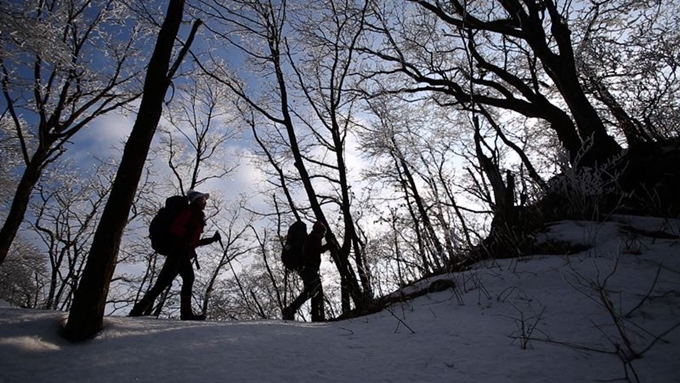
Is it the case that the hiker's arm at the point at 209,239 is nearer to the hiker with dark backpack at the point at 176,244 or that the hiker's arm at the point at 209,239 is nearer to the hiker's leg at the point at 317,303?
the hiker with dark backpack at the point at 176,244

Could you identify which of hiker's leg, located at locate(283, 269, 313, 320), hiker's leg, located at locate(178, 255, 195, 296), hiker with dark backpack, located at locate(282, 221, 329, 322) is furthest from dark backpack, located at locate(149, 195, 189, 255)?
hiker with dark backpack, located at locate(282, 221, 329, 322)

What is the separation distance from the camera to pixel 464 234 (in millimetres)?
3750

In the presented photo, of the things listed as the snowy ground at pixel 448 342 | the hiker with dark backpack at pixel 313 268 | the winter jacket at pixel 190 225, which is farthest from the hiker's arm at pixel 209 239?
the snowy ground at pixel 448 342

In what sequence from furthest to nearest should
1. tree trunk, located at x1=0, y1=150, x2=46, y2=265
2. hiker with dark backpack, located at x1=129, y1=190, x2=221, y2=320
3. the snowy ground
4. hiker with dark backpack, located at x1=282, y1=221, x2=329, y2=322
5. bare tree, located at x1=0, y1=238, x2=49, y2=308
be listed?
bare tree, located at x1=0, y1=238, x2=49, y2=308
tree trunk, located at x1=0, y1=150, x2=46, y2=265
hiker with dark backpack, located at x1=282, y1=221, x2=329, y2=322
hiker with dark backpack, located at x1=129, y1=190, x2=221, y2=320
the snowy ground

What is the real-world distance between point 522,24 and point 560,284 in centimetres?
566

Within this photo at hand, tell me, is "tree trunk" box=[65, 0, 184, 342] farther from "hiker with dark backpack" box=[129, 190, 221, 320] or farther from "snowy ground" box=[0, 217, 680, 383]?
"hiker with dark backpack" box=[129, 190, 221, 320]

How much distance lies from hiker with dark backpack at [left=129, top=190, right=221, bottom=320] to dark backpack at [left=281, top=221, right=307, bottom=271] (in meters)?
1.56

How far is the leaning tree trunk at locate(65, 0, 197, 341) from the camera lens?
5.90 feet

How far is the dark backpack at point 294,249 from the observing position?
4.96m

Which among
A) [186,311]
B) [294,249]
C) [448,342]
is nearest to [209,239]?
[186,311]

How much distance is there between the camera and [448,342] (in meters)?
1.54

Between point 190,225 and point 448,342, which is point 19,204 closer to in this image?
point 190,225

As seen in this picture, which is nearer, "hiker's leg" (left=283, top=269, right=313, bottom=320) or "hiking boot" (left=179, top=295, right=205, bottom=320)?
"hiking boot" (left=179, top=295, right=205, bottom=320)

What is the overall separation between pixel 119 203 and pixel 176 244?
1672mm
